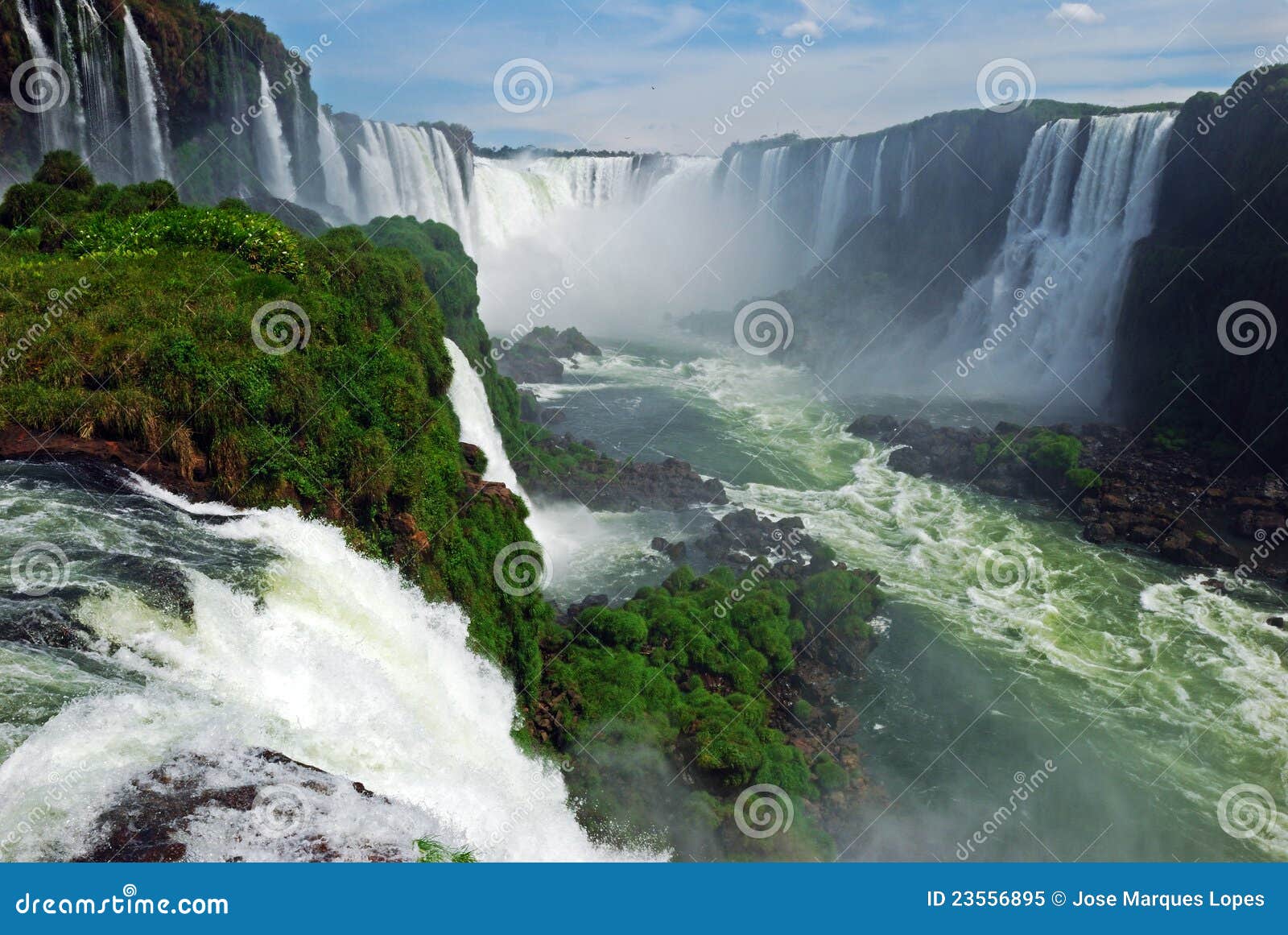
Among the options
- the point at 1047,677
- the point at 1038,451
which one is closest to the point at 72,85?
the point at 1047,677

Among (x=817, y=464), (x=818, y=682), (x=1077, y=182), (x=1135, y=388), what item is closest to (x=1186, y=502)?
(x=1135, y=388)

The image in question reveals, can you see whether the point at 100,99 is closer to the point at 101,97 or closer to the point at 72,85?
the point at 101,97

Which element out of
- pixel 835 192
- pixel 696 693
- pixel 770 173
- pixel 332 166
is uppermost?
pixel 770 173

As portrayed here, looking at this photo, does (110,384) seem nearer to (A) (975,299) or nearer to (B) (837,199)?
(A) (975,299)

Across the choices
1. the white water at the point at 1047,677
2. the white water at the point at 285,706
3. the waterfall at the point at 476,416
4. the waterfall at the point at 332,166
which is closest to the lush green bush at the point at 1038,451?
the white water at the point at 1047,677

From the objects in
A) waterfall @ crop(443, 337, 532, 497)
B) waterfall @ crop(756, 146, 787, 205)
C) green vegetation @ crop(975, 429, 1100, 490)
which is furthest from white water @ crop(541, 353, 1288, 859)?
waterfall @ crop(756, 146, 787, 205)

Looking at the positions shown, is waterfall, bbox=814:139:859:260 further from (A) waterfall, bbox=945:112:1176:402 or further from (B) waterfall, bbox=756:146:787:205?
(A) waterfall, bbox=945:112:1176:402

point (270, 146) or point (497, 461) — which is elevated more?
point (270, 146)
